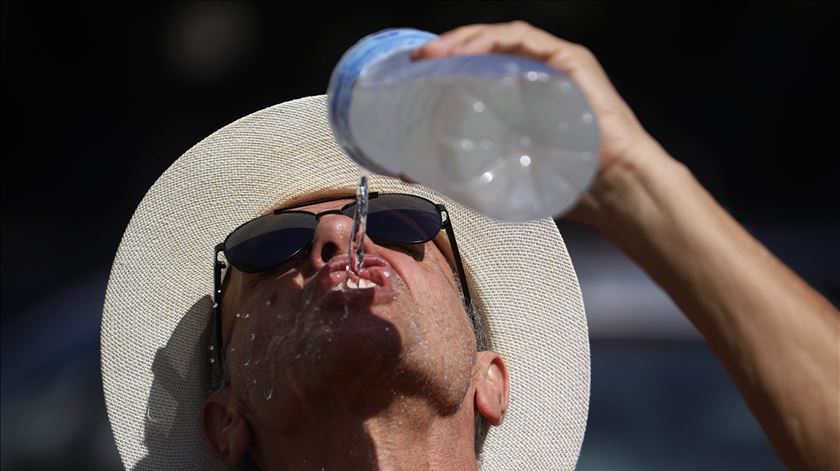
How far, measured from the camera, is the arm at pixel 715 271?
3.86 feet

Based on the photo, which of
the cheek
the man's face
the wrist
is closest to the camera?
the wrist

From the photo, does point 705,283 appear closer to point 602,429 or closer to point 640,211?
point 640,211

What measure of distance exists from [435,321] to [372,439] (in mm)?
254

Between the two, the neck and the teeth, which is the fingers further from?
the neck

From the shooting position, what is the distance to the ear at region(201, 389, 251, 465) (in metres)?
1.96

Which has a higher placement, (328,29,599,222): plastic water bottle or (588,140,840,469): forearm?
(328,29,599,222): plastic water bottle

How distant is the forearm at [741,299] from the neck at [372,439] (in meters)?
0.68

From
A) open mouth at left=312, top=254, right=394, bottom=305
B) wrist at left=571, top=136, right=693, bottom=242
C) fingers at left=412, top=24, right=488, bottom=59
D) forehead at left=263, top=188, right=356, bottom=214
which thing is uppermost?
fingers at left=412, top=24, right=488, bottom=59

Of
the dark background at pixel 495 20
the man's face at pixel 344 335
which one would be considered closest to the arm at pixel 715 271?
the man's face at pixel 344 335

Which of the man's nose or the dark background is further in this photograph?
the dark background

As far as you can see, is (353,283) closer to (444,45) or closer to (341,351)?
(341,351)

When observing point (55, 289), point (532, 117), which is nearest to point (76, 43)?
point (55, 289)

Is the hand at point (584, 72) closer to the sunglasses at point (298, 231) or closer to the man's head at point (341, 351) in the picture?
the man's head at point (341, 351)

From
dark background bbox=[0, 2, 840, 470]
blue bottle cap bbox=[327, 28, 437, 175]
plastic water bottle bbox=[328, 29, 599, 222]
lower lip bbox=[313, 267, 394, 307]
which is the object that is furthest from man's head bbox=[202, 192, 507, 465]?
dark background bbox=[0, 2, 840, 470]
